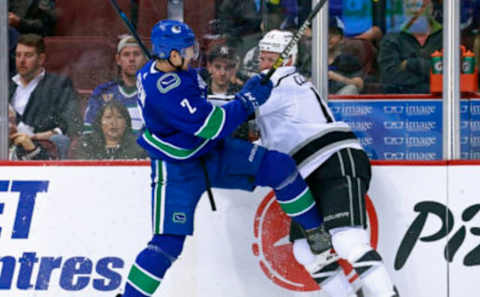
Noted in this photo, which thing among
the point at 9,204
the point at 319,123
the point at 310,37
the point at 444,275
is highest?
the point at 310,37

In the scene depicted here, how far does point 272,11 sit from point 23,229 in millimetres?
1508

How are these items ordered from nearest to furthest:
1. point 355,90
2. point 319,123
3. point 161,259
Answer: point 161,259, point 319,123, point 355,90

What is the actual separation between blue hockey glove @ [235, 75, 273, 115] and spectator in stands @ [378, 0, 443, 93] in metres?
0.71

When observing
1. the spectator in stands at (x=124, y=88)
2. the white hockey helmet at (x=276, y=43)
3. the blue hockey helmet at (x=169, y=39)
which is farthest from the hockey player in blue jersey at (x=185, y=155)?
the spectator in stands at (x=124, y=88)

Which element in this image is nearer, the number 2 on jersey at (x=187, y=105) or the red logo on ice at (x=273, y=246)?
the number 2 on jersey at (x=187, y=105)

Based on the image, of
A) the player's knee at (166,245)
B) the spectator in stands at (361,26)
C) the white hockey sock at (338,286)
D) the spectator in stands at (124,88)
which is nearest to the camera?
the player's knee at (166,245)

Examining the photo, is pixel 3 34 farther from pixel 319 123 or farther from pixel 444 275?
pixel 444 275

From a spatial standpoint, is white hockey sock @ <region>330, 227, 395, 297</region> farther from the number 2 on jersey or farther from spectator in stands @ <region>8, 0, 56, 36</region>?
spectator in stands @ <region>8, 0, 56, 36</region>

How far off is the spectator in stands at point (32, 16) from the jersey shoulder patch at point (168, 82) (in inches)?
35.2

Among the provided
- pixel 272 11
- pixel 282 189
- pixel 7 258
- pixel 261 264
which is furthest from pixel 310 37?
pixel 7 258

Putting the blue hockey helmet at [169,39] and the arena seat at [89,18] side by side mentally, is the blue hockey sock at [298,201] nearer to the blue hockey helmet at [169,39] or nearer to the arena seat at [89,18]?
the blue hockey helmet at [169,39]

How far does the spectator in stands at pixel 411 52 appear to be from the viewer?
432cm

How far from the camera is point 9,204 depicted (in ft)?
14.6

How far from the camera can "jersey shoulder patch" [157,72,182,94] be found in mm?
3732
